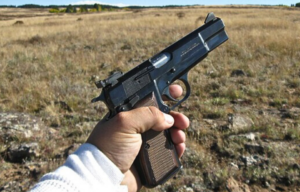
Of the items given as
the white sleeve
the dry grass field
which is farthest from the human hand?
the dry grass field

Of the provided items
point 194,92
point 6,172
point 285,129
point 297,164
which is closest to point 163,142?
point 297,164

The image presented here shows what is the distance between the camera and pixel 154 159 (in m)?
2.39

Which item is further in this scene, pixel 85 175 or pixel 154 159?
pixel 154 159

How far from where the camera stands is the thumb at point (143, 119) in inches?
82.4

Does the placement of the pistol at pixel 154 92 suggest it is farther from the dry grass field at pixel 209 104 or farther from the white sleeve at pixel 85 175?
the dry grass field at pixel 209 104

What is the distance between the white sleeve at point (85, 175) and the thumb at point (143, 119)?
12.6 inches

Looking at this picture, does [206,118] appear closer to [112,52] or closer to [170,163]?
[170,163]

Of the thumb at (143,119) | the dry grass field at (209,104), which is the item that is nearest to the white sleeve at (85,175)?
the thumb at (143,119)

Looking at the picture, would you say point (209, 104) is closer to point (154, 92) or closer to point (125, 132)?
point (154, 92)

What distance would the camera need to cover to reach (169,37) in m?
13.3

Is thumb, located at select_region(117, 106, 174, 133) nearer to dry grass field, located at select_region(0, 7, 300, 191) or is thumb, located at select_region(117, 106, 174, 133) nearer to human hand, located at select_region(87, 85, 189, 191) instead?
human hand, located at select_region(87, 85, 189, 191)

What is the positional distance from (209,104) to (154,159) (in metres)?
3.69

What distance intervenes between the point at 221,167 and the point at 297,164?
1018 millimetres

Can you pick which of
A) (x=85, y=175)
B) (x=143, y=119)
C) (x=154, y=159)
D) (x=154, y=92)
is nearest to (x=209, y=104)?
(x=154, y=92)
